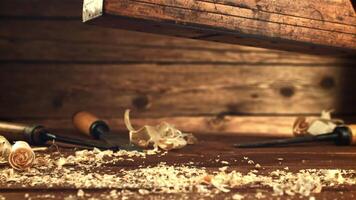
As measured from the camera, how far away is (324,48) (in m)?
1.23

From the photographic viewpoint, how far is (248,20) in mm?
1117

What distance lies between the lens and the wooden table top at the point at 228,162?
2.65 ft

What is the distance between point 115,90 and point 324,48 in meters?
0.90

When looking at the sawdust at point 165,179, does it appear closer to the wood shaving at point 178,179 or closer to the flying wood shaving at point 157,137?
the wood shaving at point 178,179

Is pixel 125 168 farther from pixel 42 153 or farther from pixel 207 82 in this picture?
pixel 207 82

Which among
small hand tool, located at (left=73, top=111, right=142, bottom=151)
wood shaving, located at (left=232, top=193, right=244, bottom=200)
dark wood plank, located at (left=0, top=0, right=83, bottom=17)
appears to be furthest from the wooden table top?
dark wood plank, located at (left=0, top=0, right=83, bottom=17)

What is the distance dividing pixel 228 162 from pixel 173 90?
2.68 feet

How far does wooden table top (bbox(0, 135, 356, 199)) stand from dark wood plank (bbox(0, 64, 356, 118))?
31 centimetres

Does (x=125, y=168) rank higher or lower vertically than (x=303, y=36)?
lower

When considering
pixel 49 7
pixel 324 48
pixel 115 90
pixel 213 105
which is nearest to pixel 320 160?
pixel 324 48

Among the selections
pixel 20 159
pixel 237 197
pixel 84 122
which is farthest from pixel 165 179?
pixel 84 122

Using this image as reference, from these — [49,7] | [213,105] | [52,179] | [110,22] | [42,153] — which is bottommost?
[52,179]

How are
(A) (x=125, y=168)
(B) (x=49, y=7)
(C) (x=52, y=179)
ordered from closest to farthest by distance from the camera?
(C) (x=52, y=179) → (A) (x=125, y=168) → (B) (x=49, y=7)

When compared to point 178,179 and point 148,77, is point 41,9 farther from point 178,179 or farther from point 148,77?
point 178,179
